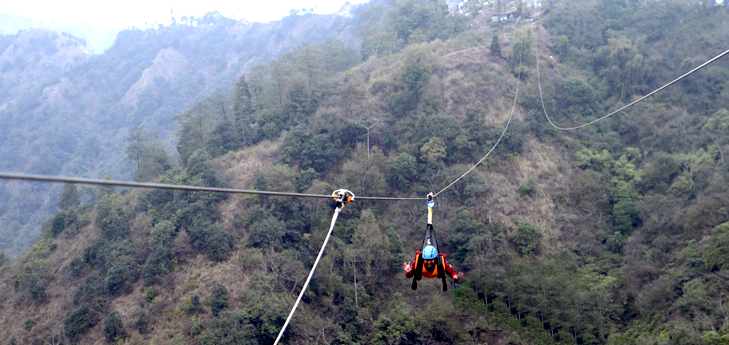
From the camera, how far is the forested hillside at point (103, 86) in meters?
52.6

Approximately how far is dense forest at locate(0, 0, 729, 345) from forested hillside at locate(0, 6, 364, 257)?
2654 cm

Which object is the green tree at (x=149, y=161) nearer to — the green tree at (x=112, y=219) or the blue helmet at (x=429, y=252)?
the green tree at (x=112, y=219)

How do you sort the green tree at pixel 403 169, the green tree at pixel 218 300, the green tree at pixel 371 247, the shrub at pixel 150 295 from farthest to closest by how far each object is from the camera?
the green tree at pixel 403 169, the green tree at pixel 371 247, the shrub at pixel 150 295, the green tree at pixel 218 300

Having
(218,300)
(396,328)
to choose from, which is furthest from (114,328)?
(396,328)

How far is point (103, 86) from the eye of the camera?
2665 inches

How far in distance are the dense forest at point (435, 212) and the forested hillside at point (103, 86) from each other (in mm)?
26540

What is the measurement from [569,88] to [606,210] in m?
9.93

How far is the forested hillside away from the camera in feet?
173

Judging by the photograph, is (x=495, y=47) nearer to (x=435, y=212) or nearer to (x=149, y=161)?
(x=435, y=212)

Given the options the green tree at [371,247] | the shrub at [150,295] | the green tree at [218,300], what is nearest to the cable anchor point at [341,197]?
the green tree at [218,300]

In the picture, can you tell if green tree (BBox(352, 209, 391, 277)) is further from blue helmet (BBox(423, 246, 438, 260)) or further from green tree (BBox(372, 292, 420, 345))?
blue helmet (BBox(423, 246, 438, 260))

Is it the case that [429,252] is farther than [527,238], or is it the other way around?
[527,238]

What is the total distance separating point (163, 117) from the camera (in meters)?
63.5

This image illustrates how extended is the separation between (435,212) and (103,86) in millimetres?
61364
